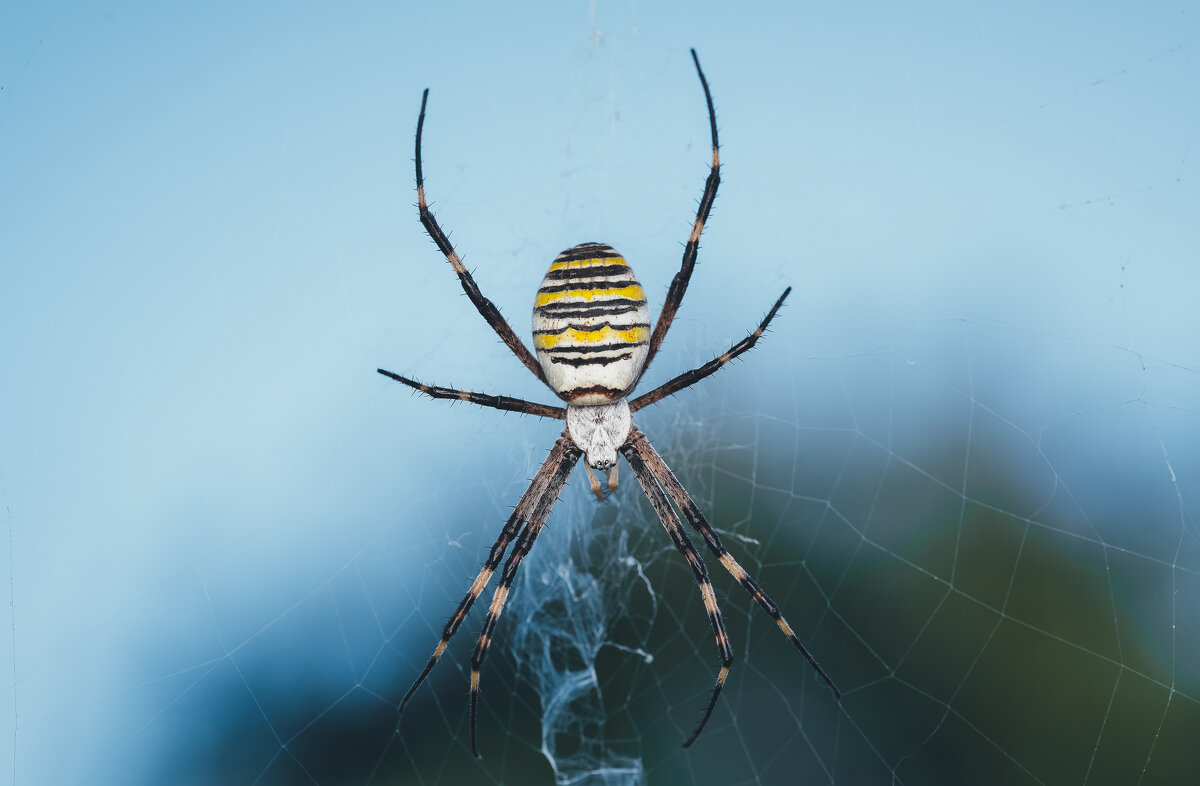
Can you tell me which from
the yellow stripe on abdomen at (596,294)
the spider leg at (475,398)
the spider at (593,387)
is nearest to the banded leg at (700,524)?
the spider at (593,387)

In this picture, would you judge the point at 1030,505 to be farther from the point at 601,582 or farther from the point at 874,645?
the point at 601,582

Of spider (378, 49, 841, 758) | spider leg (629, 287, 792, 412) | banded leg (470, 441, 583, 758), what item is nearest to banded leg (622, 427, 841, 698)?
spider (378, 49, 841, 758)

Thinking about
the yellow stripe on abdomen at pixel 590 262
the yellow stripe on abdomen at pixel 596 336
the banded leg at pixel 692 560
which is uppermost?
the yellow stripe on abdomen at pixel 590 262

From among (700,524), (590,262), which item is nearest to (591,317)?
(590,262)

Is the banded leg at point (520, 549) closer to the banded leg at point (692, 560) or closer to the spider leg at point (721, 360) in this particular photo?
the banded leg at point (692, 560)

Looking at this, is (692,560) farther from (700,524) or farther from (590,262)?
(590,262)

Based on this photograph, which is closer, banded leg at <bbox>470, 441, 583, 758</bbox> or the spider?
the spider

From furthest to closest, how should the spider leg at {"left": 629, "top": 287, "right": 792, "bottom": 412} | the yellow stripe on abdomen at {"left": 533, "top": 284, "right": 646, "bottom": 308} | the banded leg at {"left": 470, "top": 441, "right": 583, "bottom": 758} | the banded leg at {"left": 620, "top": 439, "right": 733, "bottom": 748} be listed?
1. the banded leg at {"left": 470, "top": 441, "right": 583, "bottom": 758}
2. the banded leg at {"left": 620, "top": 439, "right": 733, "bottom": 748}
3. the spider leg at {"left": 629, "top": 287, "right": 792, "bottom": 412}
4. the yellow stripe on abdomen at {"left": 533, "top": 284, "right": 646, "bottom": 308}

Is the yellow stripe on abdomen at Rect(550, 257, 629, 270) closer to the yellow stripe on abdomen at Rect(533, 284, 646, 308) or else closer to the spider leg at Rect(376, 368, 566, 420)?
the yellow stripe on abdomen at Rect(533, 284, 646, 308)
